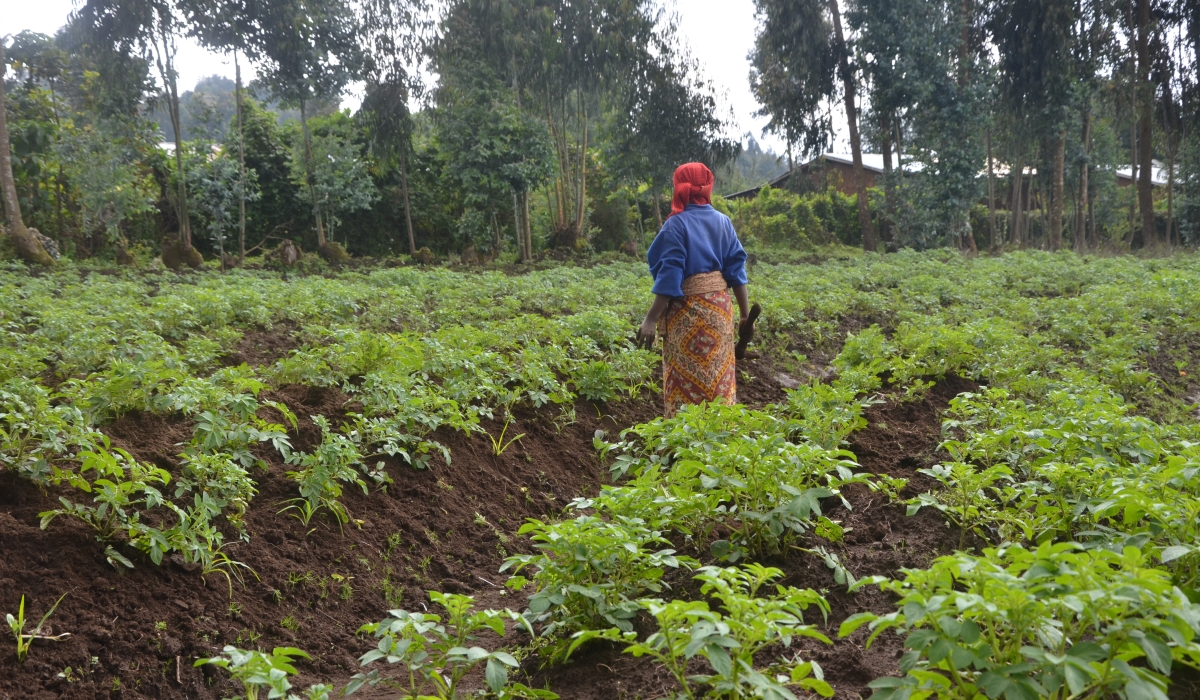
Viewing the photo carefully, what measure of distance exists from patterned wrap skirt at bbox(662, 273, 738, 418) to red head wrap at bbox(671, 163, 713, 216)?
0.44 m

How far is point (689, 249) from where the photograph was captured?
4.76 metres

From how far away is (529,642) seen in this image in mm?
2824

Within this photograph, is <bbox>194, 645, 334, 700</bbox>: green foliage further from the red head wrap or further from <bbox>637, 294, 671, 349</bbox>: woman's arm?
the red head wrap

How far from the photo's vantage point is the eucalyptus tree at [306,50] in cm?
1683

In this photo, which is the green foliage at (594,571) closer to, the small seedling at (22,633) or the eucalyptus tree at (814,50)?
the small seedling at (22,633)

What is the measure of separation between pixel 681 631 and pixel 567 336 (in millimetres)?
4715

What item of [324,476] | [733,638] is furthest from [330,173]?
[733,638]

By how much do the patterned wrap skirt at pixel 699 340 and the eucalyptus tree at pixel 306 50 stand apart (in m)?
15.1

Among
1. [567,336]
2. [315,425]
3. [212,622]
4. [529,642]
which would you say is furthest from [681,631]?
[567,336]

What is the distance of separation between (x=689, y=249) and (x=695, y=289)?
232 mm

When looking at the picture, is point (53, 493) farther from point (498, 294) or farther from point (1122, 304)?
point (1122, 304)

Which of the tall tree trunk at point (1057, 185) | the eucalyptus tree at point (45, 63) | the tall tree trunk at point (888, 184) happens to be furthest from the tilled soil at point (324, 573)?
the tall tree trunk at point (1057, 185)

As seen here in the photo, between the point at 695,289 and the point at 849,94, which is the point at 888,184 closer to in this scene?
the point at 849,94

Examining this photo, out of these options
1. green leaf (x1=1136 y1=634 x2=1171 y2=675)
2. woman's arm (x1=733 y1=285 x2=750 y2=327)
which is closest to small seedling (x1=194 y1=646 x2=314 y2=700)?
green leaf (x1=1136 y1=634 x2=1171 y2=675)
